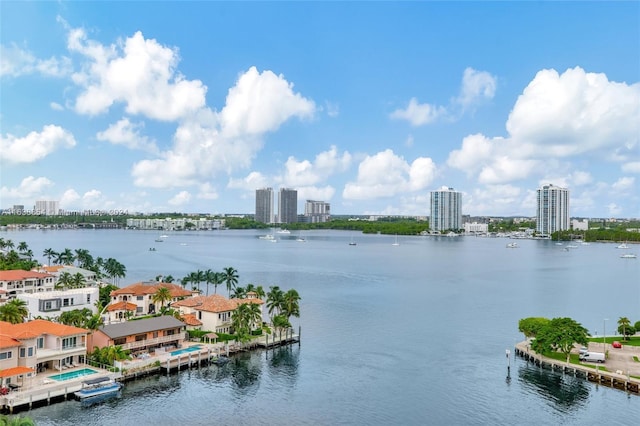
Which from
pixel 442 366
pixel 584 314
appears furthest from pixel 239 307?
pixel 584 314

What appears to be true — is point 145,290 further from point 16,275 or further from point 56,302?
point 16,275

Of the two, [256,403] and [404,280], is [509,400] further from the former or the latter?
[404,280]

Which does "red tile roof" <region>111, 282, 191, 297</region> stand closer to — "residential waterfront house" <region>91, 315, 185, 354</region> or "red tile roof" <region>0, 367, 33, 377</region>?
"residential waterfront house" <region>91, 315, 185, 354</region>

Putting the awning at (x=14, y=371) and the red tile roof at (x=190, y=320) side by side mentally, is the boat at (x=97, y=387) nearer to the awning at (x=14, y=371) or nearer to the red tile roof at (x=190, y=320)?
the awning at (x=14, y=371)

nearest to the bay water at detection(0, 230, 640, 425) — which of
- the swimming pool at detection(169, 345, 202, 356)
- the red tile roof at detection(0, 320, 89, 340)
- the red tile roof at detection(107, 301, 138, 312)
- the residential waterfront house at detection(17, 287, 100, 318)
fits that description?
the swimming pool at detection(169, 345, 202, 356)

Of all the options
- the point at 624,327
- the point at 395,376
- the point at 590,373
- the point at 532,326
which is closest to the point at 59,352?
the point at 395,376

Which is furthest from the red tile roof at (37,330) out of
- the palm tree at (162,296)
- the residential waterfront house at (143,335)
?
the palm tree at (162,296)
